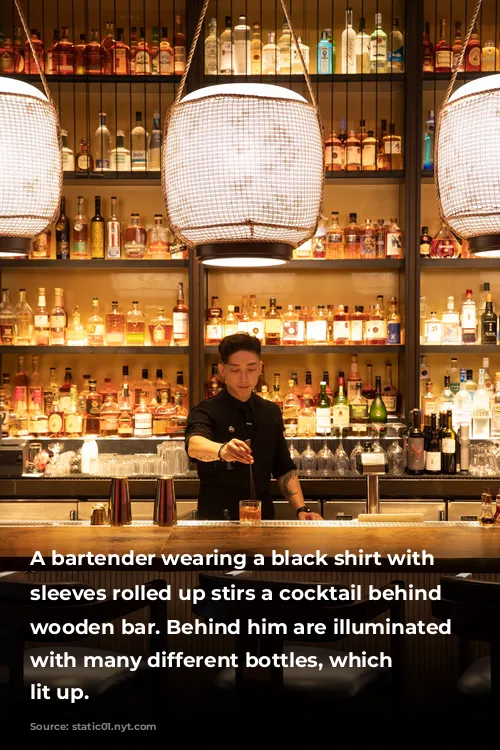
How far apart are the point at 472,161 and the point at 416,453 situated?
2.36m

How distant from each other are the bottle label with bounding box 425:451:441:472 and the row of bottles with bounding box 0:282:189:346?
4.51ft

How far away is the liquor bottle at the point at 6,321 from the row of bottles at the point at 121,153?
757 millimetres

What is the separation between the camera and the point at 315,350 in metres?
4.59

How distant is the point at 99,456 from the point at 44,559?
221 centimetres

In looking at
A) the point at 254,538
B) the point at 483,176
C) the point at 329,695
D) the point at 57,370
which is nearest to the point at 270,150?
the point at 483,176

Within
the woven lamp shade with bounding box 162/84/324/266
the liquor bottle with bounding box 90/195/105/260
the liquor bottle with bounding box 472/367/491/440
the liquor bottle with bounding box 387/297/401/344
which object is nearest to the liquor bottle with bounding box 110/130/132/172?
the liquor bottle with bounding box 90/195/105/260

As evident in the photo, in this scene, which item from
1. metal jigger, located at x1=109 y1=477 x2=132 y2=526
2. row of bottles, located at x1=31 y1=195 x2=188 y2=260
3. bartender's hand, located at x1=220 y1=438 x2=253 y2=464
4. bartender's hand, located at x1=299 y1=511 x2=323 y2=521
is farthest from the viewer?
row of bottles, located at x1=31 y1=195 x2=188 y2=260

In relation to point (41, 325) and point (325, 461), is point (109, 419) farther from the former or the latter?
point (325, 461)

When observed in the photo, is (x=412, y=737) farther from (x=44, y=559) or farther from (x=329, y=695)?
(x=44, y=559)

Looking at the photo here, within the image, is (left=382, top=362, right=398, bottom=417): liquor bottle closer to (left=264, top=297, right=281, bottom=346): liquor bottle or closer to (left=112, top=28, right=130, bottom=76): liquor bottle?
(left=264, top=297, right=281, bottom=346): liquor bottle

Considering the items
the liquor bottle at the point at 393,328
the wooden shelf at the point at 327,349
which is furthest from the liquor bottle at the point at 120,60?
the liquor bottle at the point at 393,328

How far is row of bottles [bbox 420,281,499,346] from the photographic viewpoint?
4.62 m

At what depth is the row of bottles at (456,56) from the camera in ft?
15.1

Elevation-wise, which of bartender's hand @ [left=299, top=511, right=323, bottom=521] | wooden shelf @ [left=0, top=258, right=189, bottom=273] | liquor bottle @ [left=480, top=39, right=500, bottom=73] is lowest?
bartender's hand @ [left=299, top=511, right=323, bottom=521]
